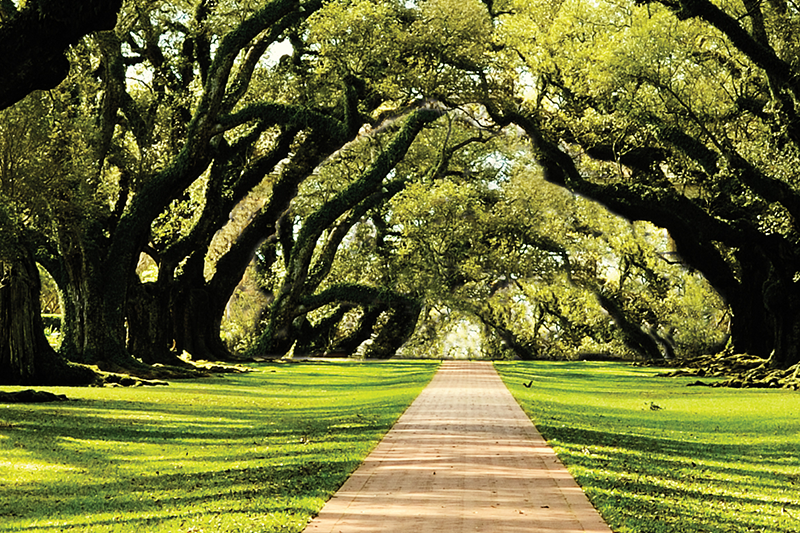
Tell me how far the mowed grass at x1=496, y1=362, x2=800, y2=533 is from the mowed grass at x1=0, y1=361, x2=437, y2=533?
2517 millimetres

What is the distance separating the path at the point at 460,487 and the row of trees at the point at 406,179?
893cm

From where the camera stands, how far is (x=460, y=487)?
8.31m

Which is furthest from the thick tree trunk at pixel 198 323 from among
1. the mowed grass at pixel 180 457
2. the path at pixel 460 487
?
the path at pixel 460 487

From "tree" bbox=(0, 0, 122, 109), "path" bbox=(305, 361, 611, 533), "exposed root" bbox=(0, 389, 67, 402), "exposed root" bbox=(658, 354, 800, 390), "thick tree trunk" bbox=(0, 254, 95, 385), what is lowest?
"exposed root" bbox=(658, 354, 800, 390)

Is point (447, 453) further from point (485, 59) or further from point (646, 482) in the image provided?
point (485, 59)

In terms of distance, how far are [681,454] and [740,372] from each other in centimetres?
2071

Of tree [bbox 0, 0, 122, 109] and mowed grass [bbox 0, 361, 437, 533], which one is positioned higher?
tree [bbox 0, 0, 122, 109]

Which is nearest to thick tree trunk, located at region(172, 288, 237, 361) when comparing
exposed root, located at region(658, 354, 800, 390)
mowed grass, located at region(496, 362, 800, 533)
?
mowed grass, located at region(496, 362, 800, 533)

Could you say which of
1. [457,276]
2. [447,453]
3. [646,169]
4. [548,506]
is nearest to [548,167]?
[646,169]

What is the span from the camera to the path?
6699 mm

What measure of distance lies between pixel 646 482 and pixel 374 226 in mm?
37079

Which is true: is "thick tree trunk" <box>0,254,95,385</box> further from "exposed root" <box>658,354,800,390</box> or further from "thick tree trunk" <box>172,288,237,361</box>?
"exposed root" <box>658,354,800,390</box>

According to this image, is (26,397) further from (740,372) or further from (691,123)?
(740,372)

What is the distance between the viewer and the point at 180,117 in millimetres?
30156
